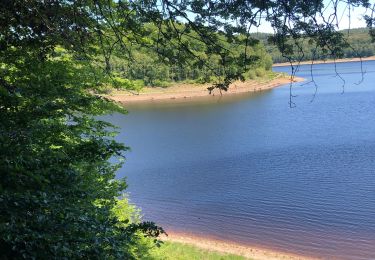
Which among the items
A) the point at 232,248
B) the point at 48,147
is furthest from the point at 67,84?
the point at 232,248

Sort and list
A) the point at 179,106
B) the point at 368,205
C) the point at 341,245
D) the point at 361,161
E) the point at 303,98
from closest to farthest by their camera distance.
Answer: the point at 341,245 < the point at 368,205 < the point at 361,161 < the point at 303,98 < the point at 179,106

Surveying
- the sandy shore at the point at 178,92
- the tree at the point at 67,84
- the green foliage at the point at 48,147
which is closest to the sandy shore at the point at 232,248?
the green foliage at the point at 48,147

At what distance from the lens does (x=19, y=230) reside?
3514 millimetres

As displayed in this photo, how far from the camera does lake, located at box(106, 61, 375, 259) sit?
1592cm

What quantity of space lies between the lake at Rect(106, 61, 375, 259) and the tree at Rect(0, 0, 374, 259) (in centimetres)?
677

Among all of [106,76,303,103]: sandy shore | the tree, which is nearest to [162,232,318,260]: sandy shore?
the tree

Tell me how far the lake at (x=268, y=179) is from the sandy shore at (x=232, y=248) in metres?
0.43

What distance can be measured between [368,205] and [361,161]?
5.27m

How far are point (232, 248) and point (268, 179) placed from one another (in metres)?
6.51

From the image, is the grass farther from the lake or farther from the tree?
the tree

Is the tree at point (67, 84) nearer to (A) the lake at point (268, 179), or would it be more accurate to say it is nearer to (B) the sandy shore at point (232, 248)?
(A) the lake at point (268, 179)

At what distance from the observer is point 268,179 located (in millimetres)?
20781

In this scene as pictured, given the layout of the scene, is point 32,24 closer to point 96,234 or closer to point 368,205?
point 96,234

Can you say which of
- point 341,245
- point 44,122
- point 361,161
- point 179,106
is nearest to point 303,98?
point 179,106
